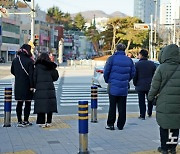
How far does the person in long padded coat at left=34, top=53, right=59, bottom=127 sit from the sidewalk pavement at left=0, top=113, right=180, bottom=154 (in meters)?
0.52

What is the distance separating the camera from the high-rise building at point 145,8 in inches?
1917

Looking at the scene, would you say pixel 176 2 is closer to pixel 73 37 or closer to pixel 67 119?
pixel 67 119

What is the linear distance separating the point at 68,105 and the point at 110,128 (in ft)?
A: 17.4

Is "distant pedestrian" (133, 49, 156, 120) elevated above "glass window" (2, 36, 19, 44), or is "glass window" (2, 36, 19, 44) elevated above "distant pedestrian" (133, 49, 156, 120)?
"glass window" (2, 36, 19, 44)

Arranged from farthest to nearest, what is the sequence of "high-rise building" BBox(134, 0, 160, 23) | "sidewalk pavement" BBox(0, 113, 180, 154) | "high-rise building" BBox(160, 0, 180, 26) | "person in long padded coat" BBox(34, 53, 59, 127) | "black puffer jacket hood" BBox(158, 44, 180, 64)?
"high-rise building" BBox(134, 0, 160, 23) → "high-rise building" BBox(160, 0, 180, 26) → "person in long padded coat" BBox(34, 53, 59, 127) → "sidewalk pavement" BBox(0, 113, 180, 154) → "black puffer jacket hood" BBox(158, 44, 180, 64)

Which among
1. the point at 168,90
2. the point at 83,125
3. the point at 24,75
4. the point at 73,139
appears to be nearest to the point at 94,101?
the point at 24,75

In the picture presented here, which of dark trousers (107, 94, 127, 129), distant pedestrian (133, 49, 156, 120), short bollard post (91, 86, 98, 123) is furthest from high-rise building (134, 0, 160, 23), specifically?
dark trousers (107, 94, 127, 129)

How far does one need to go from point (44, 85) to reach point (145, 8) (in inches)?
1935

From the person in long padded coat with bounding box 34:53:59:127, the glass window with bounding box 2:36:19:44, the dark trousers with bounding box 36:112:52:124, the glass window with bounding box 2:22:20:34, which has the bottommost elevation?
the dark trousers with bounding box 36:112:52:124

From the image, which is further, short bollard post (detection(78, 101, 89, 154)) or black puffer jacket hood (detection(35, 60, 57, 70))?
black puffer jacket hood (detection(35, 60, 57, 70))

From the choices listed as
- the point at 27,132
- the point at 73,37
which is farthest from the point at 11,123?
the point at 73,37

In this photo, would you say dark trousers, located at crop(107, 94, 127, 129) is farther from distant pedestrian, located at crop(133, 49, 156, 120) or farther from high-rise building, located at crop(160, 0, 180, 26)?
high-rise building, located at crop(160, 0, 180, 26)

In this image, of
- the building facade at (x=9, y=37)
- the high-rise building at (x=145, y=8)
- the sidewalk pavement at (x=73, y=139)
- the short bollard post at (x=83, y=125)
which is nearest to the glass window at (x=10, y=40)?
the building facade at (x=9, y=37)

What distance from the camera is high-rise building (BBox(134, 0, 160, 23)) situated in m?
48.7
